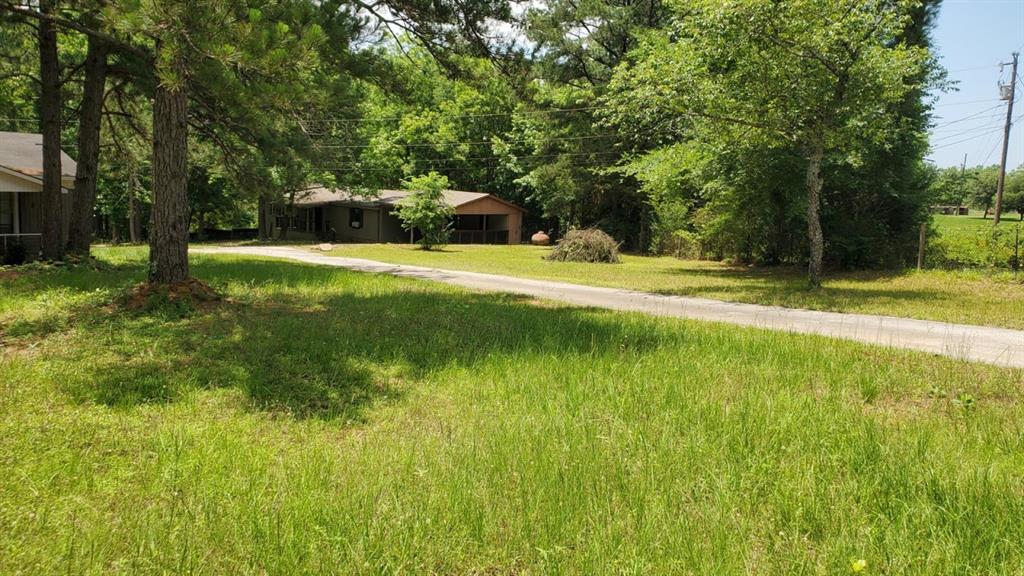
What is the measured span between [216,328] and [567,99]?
29.3m

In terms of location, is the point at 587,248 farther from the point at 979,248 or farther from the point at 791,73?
the point at 979,248

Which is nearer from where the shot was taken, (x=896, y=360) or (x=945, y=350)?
(x=896, y=360)

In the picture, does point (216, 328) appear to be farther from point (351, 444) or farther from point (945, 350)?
point (945, 350)

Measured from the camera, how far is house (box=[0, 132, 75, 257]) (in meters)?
17.2

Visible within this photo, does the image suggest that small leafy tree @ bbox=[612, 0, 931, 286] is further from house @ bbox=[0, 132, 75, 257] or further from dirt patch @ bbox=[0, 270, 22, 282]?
house @ bbox=[0, 132, 75, 257]

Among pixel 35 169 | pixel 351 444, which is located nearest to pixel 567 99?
pixel 35 169

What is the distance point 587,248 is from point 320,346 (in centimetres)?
2047

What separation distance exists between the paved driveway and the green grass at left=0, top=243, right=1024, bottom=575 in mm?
1355

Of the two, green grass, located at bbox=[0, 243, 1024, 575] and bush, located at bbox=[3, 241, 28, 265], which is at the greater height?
bush, located at bbox=[3, 241, 28, 265]

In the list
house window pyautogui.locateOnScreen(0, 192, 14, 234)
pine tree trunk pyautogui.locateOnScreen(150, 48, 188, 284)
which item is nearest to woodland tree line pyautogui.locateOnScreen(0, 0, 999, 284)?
pine tree trunk pyautogui.locateOnScreen(150, 48, 188, 284)

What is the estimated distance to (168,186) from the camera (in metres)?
8.97

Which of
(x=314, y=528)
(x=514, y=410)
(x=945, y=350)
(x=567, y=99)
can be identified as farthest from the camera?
(x=567, y=99)

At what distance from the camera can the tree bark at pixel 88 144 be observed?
14.1 metres

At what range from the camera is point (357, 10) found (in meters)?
9.92
